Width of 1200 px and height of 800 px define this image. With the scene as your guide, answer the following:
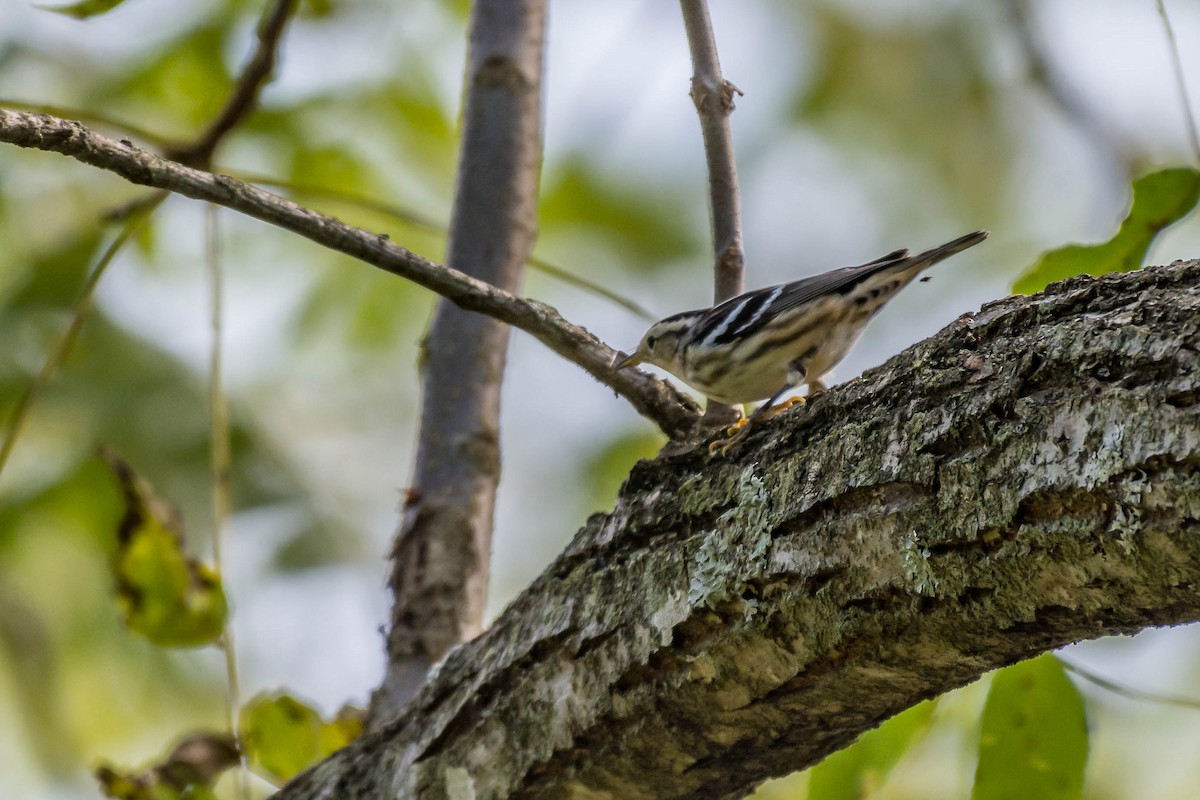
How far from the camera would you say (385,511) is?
7.41 meters

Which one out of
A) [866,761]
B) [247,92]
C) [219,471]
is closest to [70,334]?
[219,471]

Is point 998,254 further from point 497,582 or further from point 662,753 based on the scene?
point 662,753

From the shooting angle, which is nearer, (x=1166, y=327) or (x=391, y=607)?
(x=1166, y=327)

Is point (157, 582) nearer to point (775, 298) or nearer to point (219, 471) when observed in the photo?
point (219, 471)

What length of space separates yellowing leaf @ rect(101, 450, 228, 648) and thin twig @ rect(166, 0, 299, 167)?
1.11 metres

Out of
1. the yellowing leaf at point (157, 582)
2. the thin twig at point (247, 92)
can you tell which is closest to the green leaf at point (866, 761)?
the yellowing leaf at point (157, 582)

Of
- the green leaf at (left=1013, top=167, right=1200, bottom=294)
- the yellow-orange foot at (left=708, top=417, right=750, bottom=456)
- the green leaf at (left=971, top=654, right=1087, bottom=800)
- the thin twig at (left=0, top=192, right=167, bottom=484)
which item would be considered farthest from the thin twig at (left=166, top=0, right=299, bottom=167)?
the green leaf at (left=971, top=654, right=1087, bottom=800)

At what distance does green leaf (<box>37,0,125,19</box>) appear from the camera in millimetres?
2656

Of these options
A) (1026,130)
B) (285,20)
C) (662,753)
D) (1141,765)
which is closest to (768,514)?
(662,753)

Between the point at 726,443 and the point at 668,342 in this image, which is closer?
the point at 726,443

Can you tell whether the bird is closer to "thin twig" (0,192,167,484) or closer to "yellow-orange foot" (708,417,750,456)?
"yellow-orange foot" (708,417,750,456)

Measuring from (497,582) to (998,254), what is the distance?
144 inches

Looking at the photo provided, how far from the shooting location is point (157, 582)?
3094 millimetres

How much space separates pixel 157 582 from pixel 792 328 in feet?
6.21
